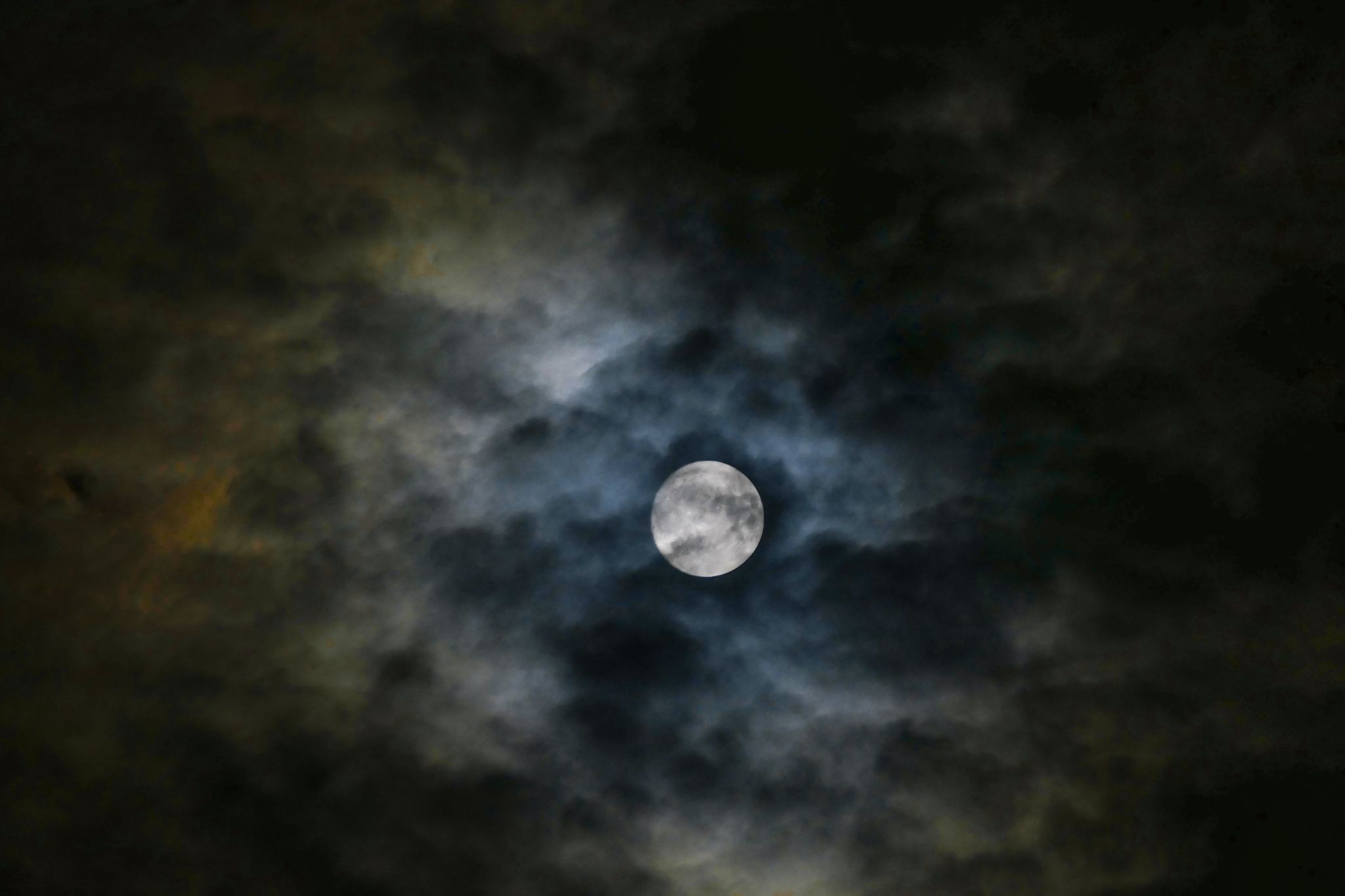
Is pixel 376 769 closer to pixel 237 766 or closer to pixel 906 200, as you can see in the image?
pixel 237 766

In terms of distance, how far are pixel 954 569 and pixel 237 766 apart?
12573mm

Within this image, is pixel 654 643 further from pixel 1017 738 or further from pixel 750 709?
pixel 1017 738

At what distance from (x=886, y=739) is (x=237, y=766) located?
11031 millimetres

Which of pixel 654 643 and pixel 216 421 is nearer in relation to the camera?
pixel 216 421

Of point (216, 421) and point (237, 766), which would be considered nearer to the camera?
point (216, 421)

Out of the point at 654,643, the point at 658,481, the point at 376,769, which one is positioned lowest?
the point at 376,769

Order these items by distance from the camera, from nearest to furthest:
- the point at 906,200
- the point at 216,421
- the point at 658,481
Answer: the point at 216,421 → the point at 906,200 → the point at 658,481

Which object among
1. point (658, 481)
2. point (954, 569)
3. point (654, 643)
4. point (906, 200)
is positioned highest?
point (906, 200)

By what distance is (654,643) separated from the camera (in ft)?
45.3

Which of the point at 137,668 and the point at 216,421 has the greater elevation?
the point at 216,421

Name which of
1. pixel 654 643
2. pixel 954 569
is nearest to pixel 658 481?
pixel 654 643

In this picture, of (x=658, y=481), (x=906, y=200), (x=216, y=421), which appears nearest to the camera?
(x=216, y=421)

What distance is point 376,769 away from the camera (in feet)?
44.6

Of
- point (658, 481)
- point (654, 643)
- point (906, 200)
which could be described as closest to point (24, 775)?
point (654, 643)
